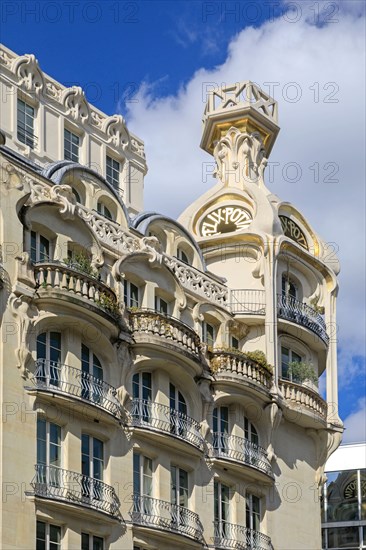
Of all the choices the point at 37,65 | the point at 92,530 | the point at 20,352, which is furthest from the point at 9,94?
the point at 92,530

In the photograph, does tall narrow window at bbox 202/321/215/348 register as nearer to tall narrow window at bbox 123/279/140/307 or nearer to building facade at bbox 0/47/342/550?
building facade at bbox 0/47/342/550

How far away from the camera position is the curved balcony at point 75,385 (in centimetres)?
4649

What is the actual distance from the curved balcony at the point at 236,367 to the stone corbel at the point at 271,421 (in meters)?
0.70

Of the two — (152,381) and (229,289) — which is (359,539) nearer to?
(229,289)

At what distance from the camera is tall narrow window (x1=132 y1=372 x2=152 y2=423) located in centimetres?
5016

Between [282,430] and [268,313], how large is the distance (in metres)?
4.06

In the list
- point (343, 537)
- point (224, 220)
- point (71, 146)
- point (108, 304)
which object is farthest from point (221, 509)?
point (343, 537)

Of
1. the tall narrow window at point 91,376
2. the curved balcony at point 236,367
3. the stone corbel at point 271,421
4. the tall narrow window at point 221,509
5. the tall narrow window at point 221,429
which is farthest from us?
the stone corbel at point 271,421

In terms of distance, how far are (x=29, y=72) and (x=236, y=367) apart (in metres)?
12.5

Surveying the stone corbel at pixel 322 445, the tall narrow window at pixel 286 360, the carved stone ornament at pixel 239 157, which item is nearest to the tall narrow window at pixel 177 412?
the tall narrow window at pixel 286 360

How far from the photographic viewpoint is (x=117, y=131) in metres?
61.4

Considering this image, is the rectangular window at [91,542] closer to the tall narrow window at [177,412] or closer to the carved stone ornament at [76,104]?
the tall narrow window at [177,412]

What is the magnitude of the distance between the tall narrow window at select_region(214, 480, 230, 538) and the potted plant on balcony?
6158 millimetres

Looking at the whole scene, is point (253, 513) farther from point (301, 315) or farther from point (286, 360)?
point (301, 315)
